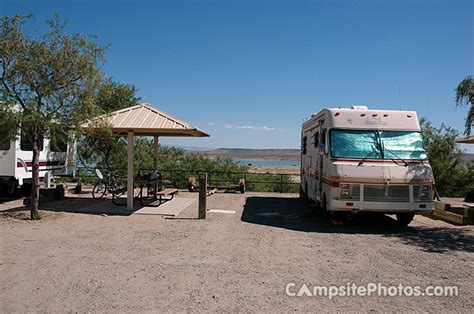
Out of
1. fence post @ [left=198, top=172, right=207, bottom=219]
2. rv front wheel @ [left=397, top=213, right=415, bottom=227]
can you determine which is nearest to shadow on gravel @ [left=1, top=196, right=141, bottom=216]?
fence post @ [left=198, top=172, right=207, bottom=219]

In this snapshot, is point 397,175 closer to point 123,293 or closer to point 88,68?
point 123,293

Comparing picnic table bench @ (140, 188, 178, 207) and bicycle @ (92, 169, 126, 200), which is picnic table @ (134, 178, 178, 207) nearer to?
picnic table bench @ (140, 188, 178, 207)

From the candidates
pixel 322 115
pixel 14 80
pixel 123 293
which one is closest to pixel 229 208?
pixel 322 115

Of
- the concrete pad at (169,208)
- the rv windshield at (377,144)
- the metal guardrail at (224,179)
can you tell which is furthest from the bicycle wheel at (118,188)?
the rv windshield at (377,144)

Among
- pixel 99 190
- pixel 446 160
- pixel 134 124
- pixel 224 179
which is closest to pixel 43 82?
pixel 134 124

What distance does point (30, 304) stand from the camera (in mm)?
4637

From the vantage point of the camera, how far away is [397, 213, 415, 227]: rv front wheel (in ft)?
34.4

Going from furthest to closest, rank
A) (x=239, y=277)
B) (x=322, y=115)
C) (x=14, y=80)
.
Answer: (x=322, y=115)
(x=14, y=80)
(x=239, y=277)

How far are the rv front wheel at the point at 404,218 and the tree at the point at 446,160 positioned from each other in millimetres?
11592

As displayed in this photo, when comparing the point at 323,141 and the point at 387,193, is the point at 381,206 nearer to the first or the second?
the point at 387,193

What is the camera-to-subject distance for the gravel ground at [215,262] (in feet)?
15.9

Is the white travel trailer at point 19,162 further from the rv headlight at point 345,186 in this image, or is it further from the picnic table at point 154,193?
the rv headlight at point 345,186

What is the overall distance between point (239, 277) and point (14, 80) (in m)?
7.24

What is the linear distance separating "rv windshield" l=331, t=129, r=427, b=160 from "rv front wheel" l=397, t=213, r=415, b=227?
57.3 inches
